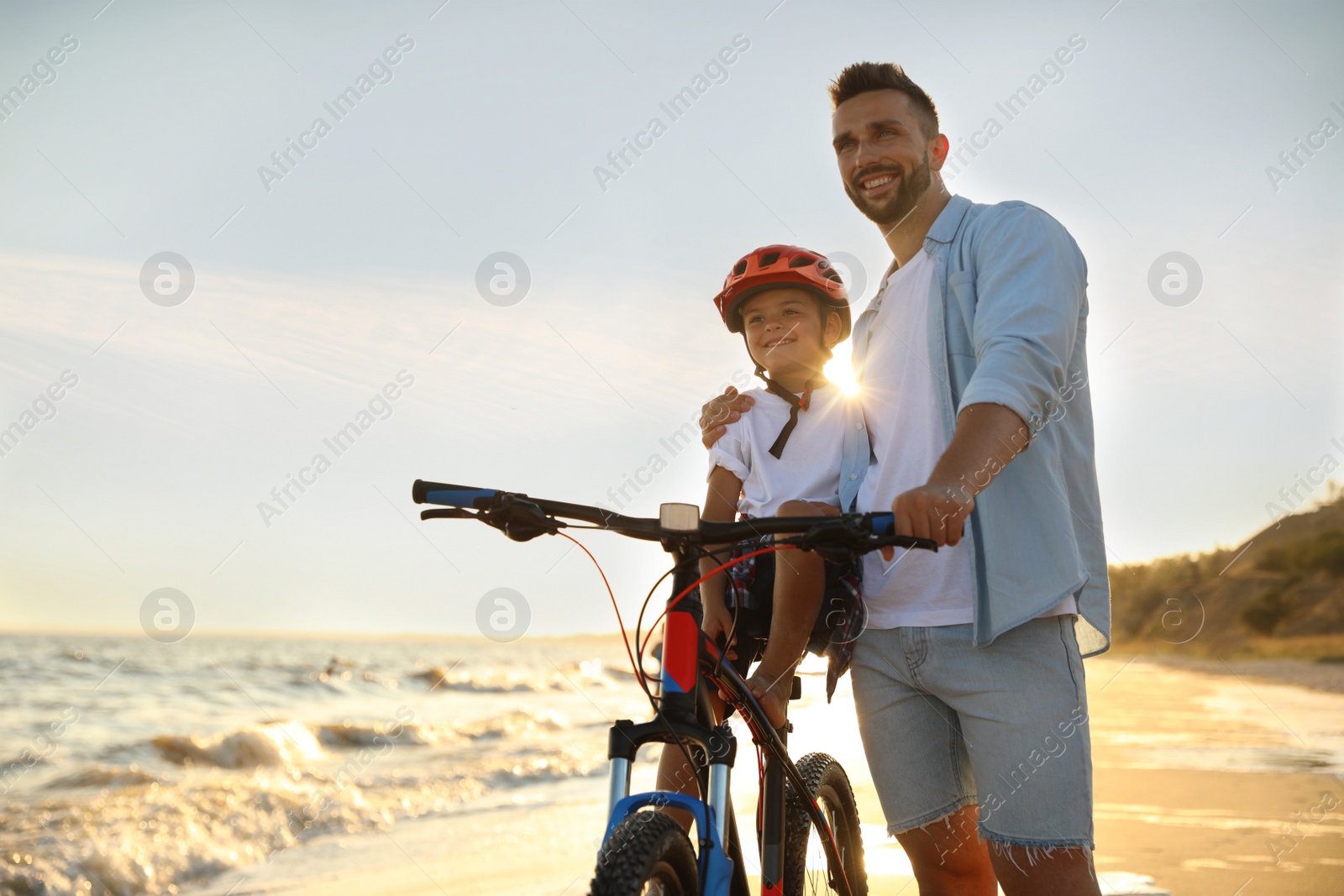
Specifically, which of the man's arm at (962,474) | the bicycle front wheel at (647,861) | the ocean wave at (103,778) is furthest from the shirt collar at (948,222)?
the ocean wave at (103,778)

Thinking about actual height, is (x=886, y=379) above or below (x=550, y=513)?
above

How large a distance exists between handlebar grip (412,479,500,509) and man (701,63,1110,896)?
760mm

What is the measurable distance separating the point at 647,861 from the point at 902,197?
1709 mm

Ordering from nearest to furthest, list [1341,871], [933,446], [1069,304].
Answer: [1069,304] → [933,446] → [1341,871]

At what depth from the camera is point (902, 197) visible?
243cm

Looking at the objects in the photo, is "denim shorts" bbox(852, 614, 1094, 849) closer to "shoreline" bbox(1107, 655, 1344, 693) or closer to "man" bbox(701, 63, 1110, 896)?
"man" bbox(701, 63, 1110, 896)

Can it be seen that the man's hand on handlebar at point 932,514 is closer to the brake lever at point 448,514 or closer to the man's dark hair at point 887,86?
the brake lever at point 448,514

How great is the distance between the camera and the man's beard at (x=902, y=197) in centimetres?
242

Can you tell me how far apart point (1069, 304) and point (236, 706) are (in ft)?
54.8

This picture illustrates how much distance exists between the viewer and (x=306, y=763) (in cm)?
1123

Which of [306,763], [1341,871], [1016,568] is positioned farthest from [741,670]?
[306,763]

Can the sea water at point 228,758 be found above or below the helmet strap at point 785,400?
below

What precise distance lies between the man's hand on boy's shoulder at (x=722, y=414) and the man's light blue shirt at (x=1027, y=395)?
2.01ft

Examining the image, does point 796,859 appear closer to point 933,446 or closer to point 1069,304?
point 933,446
